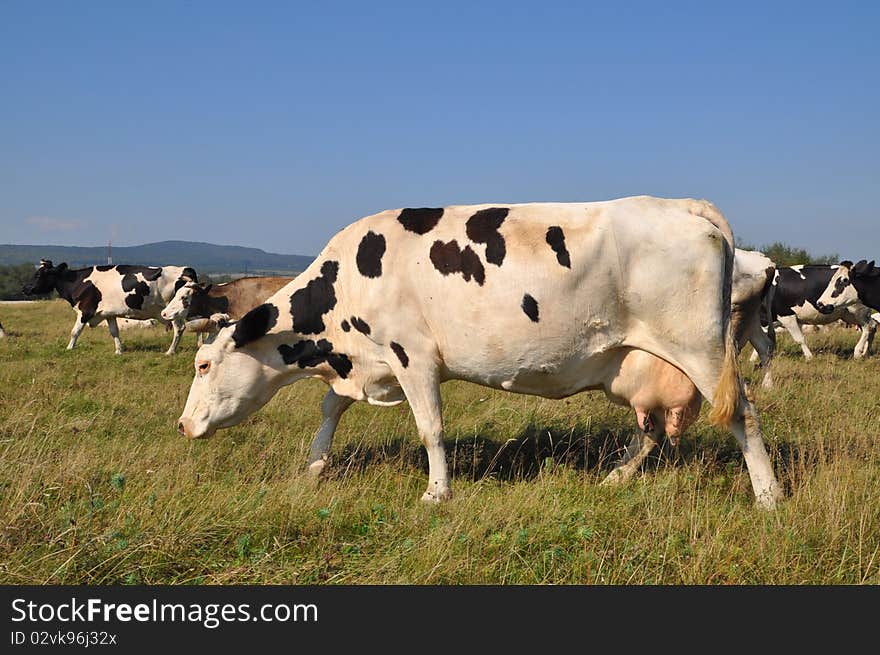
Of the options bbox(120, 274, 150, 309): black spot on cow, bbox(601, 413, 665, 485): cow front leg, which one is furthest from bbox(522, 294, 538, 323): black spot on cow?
bbox(120, 274, 150, 309): black spot on cow

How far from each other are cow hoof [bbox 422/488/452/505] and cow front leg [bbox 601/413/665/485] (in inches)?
58.2

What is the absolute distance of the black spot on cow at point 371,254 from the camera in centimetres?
706

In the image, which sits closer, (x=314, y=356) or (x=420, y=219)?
(x=420, y=219)

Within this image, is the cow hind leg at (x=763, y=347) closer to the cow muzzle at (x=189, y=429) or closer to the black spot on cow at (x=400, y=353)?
the black spot on cow at (x=400, y=353)

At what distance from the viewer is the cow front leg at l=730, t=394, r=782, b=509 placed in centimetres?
621

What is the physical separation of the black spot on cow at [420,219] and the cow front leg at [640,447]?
264 cm

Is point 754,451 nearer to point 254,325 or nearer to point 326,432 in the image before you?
point 326,432

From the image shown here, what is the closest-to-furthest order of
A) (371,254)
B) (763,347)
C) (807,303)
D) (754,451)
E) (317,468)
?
(754,451)
(371,254)
(317,468)
(763,347)
(807,303)

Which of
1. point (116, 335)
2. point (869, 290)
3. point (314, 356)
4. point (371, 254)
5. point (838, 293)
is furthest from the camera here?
point (116, 335)

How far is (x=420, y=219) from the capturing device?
7098 millimetres

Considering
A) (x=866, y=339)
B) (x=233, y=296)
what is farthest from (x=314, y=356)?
(x=866, y=339)

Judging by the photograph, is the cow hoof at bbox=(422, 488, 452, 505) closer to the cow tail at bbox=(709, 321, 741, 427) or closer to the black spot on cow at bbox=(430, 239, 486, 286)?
the black spot on cow at bbox=(430, 239, 486, 286)

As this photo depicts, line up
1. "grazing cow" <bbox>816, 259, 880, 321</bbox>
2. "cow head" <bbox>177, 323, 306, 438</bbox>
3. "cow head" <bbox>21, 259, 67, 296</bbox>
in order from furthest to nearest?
"cow head" <bbox>21, 259, 67, 296</bbox>, "grazing cow" <bbox>816, 259, 880, 321</bbox>, "cow head" <bbox>177, 323, 306, 438</bbox>

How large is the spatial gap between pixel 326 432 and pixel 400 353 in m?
1.40
